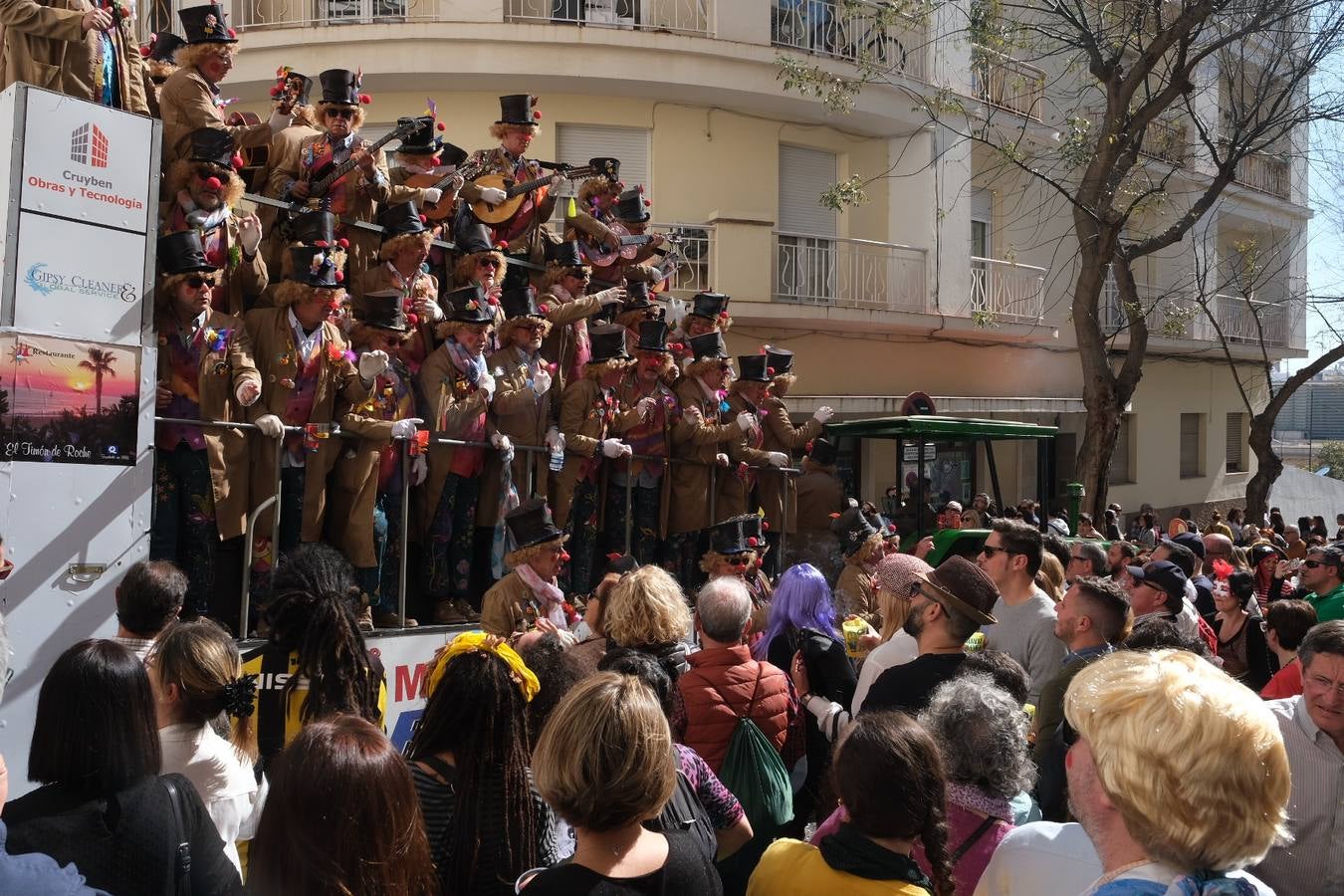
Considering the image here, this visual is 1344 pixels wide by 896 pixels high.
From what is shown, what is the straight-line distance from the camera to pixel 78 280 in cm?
559

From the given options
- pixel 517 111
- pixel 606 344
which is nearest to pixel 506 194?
pixel 517 111

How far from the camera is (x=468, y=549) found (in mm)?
8250

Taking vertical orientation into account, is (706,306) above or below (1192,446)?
above

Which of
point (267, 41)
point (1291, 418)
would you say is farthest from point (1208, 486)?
point (1291, 418)

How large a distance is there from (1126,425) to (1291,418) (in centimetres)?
4053

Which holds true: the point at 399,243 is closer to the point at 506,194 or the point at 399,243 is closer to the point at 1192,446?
the point at 506,194

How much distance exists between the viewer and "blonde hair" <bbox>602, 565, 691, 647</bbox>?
4.62 meters

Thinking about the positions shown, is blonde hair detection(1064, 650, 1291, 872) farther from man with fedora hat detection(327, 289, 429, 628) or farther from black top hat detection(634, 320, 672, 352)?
black top hat detection(634, 320, 672, 352)

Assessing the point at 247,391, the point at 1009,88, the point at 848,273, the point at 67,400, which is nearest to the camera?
the point at 67,400

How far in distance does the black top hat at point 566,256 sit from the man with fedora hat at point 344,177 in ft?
5.14

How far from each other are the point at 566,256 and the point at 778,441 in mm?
Answer: 2701

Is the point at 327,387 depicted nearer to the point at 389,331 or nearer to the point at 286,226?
the point at 389,331

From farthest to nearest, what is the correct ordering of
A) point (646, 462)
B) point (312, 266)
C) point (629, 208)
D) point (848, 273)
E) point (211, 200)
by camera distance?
point (848, 273) < point (629, 208) < point (646, 462) < point (312, 266) < point (211, 200)

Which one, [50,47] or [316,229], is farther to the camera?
[316,229]
